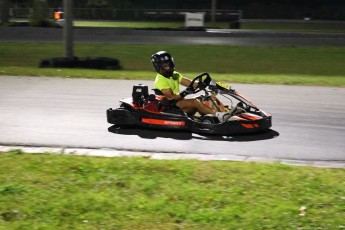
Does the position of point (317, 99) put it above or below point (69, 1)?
A: below

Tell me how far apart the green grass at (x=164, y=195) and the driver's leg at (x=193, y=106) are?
2069 mm

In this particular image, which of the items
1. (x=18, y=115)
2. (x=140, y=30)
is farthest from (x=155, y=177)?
(x=140, y=30)

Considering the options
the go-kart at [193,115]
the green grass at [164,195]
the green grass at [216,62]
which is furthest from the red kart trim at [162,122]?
the green grass at [216,62]

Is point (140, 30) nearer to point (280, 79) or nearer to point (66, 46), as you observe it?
point (66, 46)

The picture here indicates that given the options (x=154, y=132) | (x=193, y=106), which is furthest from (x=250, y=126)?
(x=154, y=132)

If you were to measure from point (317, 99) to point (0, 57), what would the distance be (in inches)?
537

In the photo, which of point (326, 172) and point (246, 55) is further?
point (246, 55)

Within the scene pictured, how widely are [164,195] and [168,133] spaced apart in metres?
3.61

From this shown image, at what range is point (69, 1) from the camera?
1866 cm

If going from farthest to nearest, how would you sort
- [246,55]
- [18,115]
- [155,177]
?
[246,55] → [18,115] → [155,177]

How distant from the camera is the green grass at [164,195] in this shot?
5625 millimetres

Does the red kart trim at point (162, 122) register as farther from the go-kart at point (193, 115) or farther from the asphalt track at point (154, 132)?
the asphalt track at point (154, 132)

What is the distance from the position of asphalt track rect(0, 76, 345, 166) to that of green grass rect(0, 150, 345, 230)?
1210 millimetres

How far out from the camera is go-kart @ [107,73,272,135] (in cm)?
943
